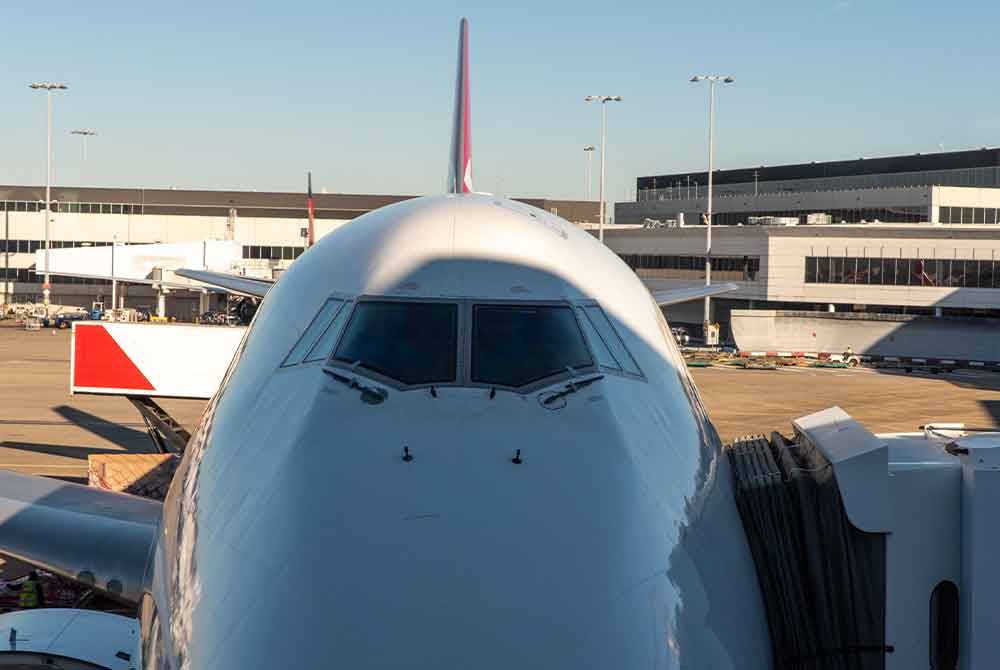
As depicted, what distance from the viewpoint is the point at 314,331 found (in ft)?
26.5

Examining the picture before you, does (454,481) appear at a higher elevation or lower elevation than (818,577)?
higher

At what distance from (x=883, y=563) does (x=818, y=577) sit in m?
0.45

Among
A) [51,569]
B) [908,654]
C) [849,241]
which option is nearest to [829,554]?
[908,654]

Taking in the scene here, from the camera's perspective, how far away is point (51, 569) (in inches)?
445

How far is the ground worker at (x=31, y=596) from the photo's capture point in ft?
63.2

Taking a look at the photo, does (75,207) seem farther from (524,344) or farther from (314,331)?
(524,344)

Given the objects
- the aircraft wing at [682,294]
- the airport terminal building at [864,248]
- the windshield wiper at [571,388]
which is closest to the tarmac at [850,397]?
the airport terminal building at [864,248]

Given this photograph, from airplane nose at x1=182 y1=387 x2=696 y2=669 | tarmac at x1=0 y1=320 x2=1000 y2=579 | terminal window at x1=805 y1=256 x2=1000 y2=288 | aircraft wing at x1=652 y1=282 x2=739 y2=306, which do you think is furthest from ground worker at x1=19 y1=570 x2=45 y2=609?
terminal window at x1=805 y1=256 x2=1000 y2=288

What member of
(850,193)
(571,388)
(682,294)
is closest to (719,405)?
Result: (682,294)

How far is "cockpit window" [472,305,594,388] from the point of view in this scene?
24.5 ft

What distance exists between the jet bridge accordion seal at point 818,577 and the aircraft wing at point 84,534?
5.15 metres

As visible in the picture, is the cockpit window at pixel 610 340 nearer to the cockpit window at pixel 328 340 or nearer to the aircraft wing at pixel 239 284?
the cockpit window at pixel 328 340

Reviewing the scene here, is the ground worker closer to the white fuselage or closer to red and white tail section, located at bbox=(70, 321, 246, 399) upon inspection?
red and white tail section, located at bbox=(70, 321, 246, 399)

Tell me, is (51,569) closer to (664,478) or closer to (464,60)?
(664,478)
